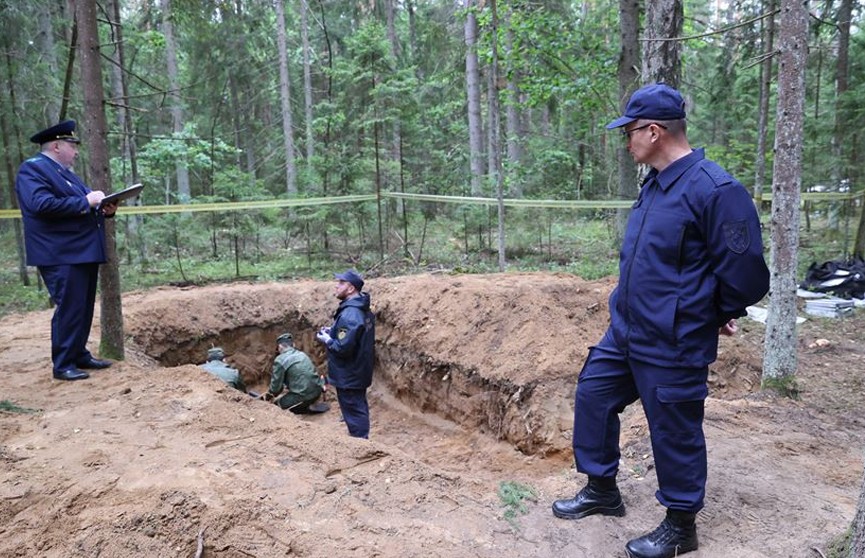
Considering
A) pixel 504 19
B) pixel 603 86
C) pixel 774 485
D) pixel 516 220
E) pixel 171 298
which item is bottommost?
pixel 774 485

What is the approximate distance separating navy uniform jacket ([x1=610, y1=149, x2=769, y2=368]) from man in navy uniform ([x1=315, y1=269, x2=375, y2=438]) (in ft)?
12.5

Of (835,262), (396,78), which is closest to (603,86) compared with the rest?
(396,78)

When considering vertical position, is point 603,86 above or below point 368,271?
above

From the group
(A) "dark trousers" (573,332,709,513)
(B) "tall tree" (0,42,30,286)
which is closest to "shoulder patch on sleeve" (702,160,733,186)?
(A) "dark trousers" (573,332,709,513)

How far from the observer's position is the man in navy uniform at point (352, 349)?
6.09 m

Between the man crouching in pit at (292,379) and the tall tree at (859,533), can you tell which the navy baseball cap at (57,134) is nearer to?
the man crouching in pit at (292,379)

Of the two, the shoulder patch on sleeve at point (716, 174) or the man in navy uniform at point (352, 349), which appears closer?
the shoulder patch on sleeve at point (716, 174)

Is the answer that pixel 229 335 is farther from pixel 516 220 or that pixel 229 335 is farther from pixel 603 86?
pixel 603 86

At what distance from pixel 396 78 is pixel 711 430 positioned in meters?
10.6

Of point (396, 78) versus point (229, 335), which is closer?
point (229, 335)

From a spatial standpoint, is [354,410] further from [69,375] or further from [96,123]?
[96,123]

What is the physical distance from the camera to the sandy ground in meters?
2.81

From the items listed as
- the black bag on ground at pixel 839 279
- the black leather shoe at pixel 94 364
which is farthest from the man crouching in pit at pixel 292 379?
the black bag on ground at pixel 839 279

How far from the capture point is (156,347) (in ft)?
26.6
